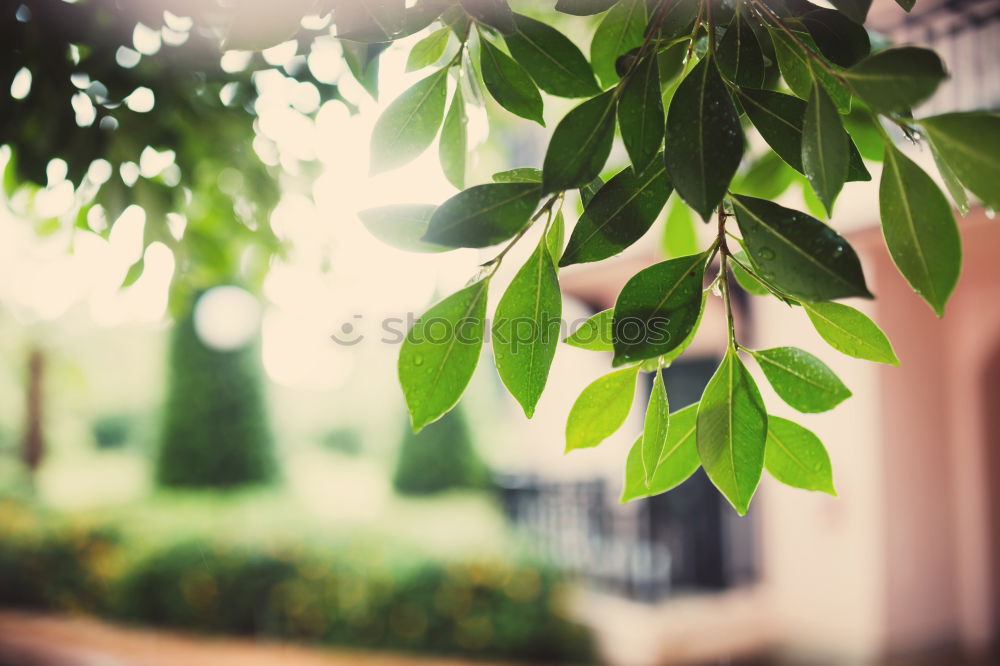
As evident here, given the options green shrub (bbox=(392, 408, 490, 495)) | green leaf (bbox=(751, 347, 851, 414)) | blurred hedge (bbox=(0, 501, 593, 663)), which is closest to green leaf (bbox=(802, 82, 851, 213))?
green leaf (bbox=(751, 347, 851, 414))

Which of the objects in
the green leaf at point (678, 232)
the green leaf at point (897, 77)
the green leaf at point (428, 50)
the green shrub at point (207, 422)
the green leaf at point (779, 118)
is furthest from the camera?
the green shrub at point (207, 422)

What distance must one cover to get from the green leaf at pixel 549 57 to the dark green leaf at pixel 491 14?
0.04 feet

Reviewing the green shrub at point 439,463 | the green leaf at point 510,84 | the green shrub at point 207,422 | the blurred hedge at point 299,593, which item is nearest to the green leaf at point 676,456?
the green leaf at point 510,84

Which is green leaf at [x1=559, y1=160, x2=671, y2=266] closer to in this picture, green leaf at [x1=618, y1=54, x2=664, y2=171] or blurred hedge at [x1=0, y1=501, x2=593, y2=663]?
green leaf at [x1=618, y1=54, x2=664, y2=171]

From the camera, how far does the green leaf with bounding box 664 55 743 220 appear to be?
0.38 meters

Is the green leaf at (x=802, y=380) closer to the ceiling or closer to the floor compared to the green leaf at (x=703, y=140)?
closer to the floor

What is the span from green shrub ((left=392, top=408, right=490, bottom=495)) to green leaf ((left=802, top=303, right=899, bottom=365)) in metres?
7.97

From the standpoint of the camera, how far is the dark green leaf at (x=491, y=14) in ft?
Answer: 1.57

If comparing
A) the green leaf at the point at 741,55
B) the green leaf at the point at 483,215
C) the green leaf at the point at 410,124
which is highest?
the green leaf at the point at 741,55

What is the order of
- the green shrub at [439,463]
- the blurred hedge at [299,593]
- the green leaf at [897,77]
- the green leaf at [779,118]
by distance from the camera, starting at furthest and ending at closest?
the green shrub at [439,463] → the blurred hedge at [299,593] → the green leaf at [779,118] → the green leaf at [897,77]

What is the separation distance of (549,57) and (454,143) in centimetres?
12

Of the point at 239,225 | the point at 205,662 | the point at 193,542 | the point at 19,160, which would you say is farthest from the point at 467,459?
the point at 19,160

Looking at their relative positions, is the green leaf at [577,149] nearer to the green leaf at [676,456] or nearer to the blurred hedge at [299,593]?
the green leaf at [676,456]

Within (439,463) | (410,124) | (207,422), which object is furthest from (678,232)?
(207,422)
